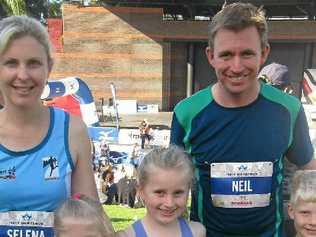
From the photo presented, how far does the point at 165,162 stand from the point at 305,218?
631 millimetres

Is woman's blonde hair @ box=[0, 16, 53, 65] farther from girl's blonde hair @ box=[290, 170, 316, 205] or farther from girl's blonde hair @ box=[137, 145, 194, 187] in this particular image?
girl's blonde hair @ box=[290, 170, 316, 205]

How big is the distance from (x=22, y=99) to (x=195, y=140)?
29.9 inches

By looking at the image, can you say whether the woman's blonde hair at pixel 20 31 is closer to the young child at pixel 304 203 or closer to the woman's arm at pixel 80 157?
the woman's arm at pixel 80 157

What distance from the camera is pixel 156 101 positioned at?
24.1 metres

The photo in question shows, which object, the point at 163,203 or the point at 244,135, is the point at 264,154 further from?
the point at 163,203

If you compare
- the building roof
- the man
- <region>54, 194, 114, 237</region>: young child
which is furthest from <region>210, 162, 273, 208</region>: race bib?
the building roof

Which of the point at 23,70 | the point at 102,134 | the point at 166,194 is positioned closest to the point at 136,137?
the point at 102,134

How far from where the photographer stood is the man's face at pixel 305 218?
197cm

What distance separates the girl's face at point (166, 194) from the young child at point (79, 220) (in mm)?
242

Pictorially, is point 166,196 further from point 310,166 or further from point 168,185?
point 310,166

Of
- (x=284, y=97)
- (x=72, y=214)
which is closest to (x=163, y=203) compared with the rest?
(x=72, y=214)

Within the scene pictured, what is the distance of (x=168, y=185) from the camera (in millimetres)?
2027

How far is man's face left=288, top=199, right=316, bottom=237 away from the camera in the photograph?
6.48 feet

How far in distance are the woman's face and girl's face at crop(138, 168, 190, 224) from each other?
24.5 inches
